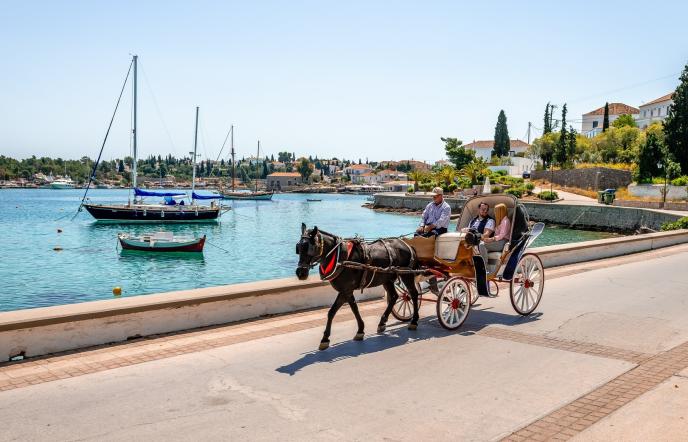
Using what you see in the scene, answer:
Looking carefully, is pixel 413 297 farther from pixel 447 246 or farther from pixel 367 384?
pixel 367 384

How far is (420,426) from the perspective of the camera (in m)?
5.50

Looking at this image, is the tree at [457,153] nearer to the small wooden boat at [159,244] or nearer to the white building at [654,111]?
the white building at [654,111]

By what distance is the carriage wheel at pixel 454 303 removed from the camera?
9000 millimetres

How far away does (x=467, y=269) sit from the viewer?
9.67 m

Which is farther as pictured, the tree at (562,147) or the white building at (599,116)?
the white building at (599,116)

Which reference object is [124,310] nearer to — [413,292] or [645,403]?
[413,292]

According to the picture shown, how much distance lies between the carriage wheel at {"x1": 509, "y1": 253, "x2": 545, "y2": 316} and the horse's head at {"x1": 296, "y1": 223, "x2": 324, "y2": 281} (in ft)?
13.4

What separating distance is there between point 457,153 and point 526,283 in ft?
367

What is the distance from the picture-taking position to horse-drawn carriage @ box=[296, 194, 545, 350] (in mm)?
7848

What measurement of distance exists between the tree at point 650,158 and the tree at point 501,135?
68346 mm

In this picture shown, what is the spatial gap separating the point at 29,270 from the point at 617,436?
36156 millimetres

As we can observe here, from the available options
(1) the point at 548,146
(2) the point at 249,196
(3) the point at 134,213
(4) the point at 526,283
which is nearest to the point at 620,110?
(1) the point at 548,146

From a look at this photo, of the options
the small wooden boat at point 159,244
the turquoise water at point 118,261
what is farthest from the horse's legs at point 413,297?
the small wooden boat at point 159,244

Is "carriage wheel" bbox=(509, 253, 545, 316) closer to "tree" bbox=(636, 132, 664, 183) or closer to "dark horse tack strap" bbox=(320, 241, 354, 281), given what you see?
"dark horse tack strap" bbox=(320, 241, 354, 281)
